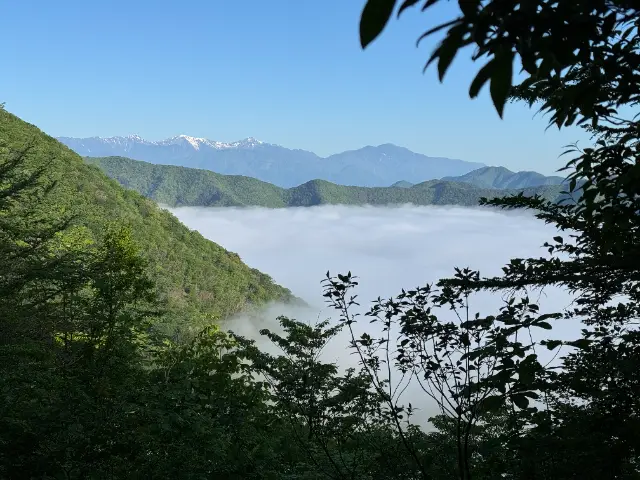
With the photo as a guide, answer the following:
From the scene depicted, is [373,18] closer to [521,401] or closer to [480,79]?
[480,79]

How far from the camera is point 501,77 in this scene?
91 centimetres

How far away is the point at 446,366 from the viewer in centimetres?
317

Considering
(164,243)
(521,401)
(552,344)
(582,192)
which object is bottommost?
(164,243)

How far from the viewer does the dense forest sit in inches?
53.0

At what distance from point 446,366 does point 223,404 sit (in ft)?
9.86

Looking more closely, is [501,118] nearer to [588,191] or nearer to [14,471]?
[588,191]

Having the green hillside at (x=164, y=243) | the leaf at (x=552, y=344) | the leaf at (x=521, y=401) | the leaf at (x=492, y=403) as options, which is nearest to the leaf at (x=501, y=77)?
the leaf at (x=492, y=403)

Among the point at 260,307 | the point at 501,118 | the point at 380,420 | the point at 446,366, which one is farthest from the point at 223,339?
the point at 260,307

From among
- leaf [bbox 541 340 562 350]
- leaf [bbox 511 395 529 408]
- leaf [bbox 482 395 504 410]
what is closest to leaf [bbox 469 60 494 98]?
leaf [bbox 482 395 504 410]

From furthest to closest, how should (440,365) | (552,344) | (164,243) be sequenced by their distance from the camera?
(164,243), (440,365), (552,344)

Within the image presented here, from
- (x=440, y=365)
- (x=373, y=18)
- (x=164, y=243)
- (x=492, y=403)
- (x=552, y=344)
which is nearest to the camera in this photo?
(x=373, y=18)

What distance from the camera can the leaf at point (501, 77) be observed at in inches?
35.7

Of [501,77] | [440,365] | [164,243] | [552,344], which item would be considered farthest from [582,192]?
[164,243]

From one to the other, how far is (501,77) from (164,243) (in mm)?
68970
